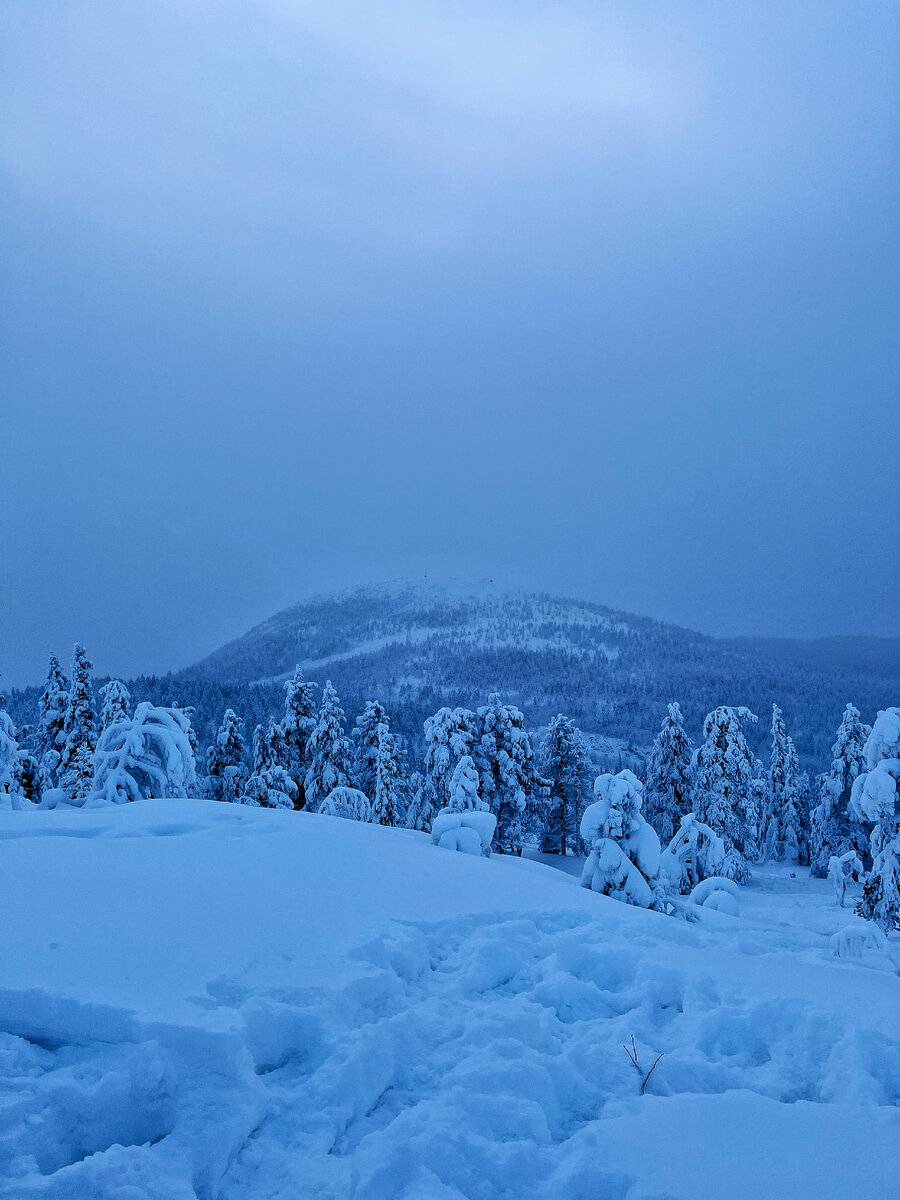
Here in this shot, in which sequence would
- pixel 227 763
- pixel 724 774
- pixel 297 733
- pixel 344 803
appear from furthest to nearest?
pixel 297 733 → pixel 724 774 → pixel 227 763 → pixel 344 803

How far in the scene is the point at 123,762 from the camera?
50.1 ft

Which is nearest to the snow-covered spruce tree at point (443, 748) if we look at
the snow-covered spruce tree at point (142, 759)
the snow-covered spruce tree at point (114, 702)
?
the snow-covered spruce tree at point (114, 702)

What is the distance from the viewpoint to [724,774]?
1266 inches

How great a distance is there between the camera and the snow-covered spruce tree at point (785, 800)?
4516cm

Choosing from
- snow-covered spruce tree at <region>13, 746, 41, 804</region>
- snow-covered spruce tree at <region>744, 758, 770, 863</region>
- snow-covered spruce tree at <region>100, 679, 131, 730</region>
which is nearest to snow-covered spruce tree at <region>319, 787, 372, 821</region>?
snow-covered spruce tree at <region>100, 679, 131, 730</region>

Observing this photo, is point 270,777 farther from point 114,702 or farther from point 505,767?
point 505,767

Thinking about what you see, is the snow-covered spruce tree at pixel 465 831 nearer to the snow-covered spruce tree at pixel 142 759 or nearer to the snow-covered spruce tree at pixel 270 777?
the snow-covered spruce tree at pixel 142 759

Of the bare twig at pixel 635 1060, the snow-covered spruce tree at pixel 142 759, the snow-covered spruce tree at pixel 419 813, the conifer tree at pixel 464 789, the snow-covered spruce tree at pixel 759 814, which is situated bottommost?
the snow-covered spruce tree at pixel 759 814

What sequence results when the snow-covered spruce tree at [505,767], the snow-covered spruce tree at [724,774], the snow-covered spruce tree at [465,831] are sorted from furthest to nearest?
the snow-covered spruce tree at [724,774]
the snow-covered spruce tree at [505,767]
the snow-covered spruce tree at [465,831]

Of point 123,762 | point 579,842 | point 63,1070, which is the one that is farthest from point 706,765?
point 63,1070

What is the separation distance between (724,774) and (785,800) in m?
17.9

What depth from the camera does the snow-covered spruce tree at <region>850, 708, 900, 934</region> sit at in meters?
13.7

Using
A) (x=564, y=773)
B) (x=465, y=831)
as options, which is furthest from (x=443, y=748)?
(x=465, y=831)

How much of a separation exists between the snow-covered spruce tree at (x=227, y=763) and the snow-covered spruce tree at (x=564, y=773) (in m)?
18.2
